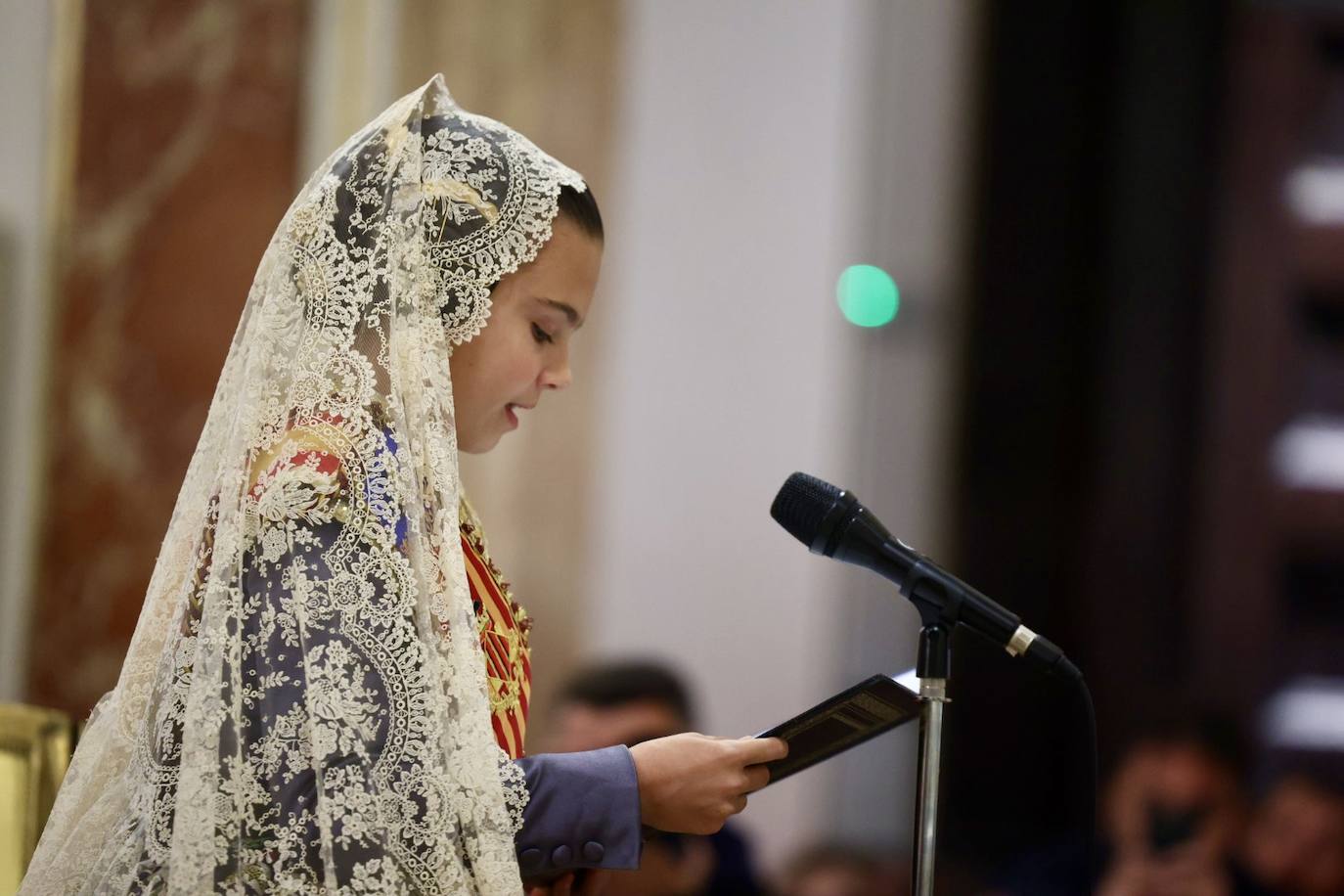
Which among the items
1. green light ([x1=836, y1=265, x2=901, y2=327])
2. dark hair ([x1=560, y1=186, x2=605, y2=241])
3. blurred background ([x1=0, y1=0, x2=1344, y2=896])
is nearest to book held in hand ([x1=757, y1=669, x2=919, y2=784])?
Answer: dark hair ([x1=560, y1=186, x2=605, y2=241])

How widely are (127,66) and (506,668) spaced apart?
7.03 feet

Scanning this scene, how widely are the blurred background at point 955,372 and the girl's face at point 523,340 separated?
2.01m

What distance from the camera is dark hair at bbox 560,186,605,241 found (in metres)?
1.54

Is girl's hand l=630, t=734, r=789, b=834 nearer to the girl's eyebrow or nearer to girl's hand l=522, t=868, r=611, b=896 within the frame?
girl's hand l=522, t=868, r=611, b=896

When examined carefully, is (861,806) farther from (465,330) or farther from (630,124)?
(465,330)

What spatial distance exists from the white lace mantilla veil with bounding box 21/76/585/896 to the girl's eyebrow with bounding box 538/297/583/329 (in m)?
0.05

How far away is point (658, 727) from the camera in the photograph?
108 inches

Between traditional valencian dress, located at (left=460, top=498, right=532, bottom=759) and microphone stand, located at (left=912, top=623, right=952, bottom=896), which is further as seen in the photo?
traditional valencian dress, located at (left=460, top=498, right=532, bottom=759)

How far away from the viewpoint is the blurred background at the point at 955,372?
3656 mm

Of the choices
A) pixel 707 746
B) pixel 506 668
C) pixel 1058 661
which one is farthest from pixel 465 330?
pixel 1058 661

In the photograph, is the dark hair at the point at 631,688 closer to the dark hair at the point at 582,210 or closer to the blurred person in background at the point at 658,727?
the blurred person in background at the point at 658,727

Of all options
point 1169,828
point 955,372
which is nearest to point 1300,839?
point 1169,828

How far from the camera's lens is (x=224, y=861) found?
4.40 ft

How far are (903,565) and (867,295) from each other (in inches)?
97.0
